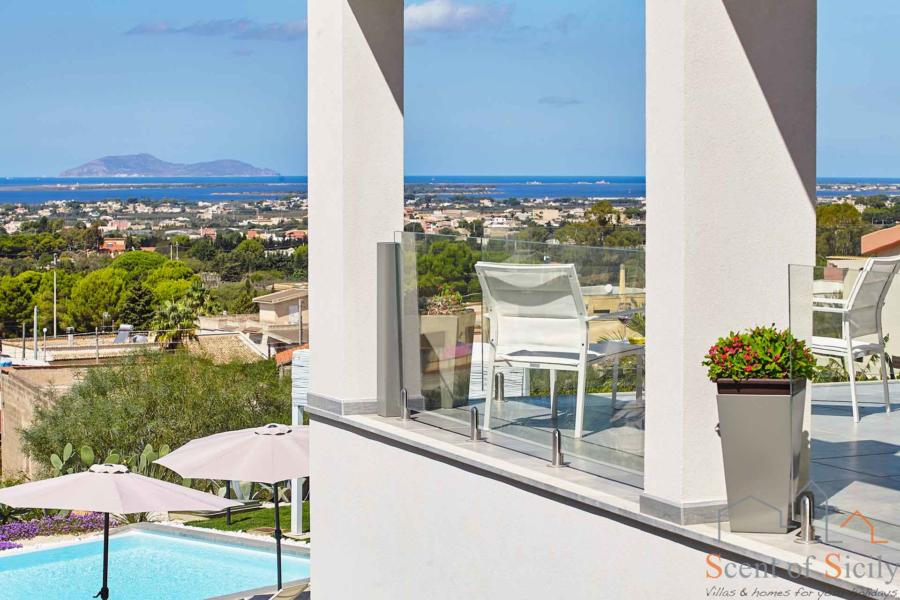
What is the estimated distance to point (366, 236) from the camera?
722 centimetres

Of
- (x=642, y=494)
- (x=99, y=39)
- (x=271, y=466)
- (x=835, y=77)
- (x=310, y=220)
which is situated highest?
(x=99, y=39)

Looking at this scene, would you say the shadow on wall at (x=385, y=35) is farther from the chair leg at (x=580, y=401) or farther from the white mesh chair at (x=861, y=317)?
the white mesh chair at (x=861, y=317)

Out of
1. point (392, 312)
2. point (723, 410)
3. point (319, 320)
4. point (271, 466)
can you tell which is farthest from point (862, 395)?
point (271, 466)

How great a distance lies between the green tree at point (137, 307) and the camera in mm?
91938

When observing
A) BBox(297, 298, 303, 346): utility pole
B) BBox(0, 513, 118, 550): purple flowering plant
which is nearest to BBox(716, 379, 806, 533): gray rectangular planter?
BBox(0, 513, 118, 550): purple flowering plant

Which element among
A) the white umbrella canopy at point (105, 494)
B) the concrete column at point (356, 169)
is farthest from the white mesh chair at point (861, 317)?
the white umbrella canopy at point (105, 494)

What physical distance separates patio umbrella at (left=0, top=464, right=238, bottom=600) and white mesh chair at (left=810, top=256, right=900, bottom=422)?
7.43 m

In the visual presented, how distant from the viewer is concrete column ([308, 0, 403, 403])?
7.16m

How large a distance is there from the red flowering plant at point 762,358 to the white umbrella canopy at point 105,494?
7.21m

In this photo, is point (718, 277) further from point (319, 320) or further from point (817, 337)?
point (319, 320)

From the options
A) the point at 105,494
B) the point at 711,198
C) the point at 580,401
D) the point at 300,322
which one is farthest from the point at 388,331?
the point at 300,322

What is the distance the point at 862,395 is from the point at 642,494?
960 mm

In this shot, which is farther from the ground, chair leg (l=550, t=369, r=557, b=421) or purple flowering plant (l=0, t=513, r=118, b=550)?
chair leg (l=550, t=369, r=557, b=421)

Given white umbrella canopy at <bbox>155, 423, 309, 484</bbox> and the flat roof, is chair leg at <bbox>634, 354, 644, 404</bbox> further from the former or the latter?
the flat roof
